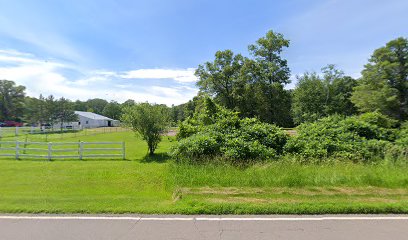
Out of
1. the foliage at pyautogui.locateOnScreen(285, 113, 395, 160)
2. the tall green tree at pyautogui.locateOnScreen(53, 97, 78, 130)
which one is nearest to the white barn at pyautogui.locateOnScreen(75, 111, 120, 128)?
the tall green tree at pyautogui.locateOnScreen(53, 97, 78, 130)

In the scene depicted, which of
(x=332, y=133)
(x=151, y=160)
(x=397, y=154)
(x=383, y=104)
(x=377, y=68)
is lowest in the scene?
(x=151, y=160)

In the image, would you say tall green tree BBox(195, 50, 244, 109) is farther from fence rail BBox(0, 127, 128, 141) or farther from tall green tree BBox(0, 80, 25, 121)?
tall green tree BBox(0, 80, 25, 121)

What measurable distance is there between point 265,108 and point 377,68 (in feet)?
54.4

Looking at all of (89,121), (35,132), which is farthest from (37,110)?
(89,121)

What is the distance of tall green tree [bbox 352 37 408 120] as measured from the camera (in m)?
26.3

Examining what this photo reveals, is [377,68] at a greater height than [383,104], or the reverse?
[377,68]

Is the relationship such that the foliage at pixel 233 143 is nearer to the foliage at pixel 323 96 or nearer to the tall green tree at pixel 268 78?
the tall green tree at pixel 268 78

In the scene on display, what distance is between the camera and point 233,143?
10422mm
